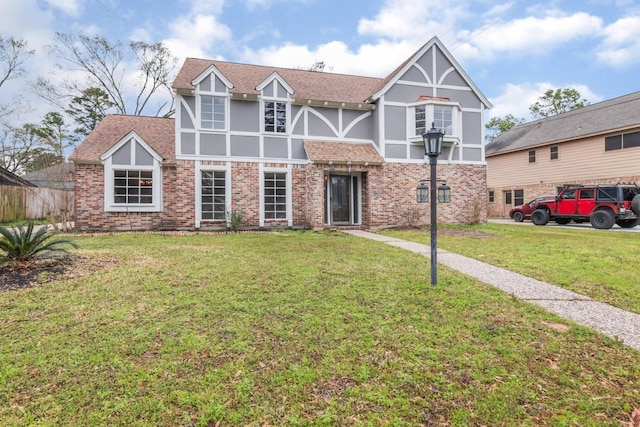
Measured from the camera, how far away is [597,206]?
14969 mm

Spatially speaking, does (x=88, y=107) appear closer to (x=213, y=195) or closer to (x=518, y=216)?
(x=213, y=195)

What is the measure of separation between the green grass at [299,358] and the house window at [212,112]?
9189 millimetres

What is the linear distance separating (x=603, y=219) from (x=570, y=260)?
33.6ft

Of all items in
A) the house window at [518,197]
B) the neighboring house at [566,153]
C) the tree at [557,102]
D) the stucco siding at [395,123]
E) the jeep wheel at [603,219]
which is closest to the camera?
the stucco siding at [395,123]

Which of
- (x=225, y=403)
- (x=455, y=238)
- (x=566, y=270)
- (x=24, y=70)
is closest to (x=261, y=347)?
(x=225, y=403)

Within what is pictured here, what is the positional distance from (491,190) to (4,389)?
28.2 m

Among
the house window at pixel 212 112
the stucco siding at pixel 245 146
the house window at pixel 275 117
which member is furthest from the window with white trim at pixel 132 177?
the house window at pixel 275 117

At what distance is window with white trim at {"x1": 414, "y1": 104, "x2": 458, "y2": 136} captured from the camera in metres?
14.3

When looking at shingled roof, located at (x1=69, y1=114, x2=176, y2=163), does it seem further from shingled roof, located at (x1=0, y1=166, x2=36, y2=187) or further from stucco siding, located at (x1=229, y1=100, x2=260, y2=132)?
shingled roof, located at (x1=0, y1=166, x2=36, y2=187)

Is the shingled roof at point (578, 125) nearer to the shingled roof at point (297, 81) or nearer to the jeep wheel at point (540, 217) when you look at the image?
the jeep wheel at point (540, 217)

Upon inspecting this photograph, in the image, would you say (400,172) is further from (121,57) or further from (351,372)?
(121,57)

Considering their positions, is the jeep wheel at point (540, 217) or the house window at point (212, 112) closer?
the house window at point (212, 112)

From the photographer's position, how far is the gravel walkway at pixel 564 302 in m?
3.66

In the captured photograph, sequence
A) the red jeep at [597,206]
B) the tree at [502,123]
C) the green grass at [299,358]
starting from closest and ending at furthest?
the green grass at [299,358], the red jeep at [597,206], the tree at [502,123]
